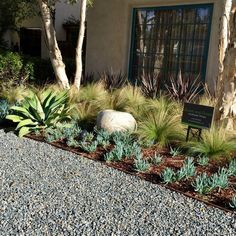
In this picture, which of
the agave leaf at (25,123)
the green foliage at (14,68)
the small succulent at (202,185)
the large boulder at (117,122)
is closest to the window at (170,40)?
the green foliage at (14,68)

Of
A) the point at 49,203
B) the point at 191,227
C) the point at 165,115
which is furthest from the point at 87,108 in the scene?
the point at 191,227

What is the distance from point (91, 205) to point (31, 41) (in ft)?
58.0

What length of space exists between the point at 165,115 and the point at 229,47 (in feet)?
5.06

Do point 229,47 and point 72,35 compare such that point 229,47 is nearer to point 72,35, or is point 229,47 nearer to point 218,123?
point 218,123

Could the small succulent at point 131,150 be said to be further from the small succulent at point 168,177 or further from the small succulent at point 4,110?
the small succulent at point 4,110

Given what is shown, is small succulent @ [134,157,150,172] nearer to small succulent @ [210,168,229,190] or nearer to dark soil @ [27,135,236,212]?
dark soil @ [27,135,236,212]

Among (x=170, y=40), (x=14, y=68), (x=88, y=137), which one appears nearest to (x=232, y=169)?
(x=88, y=137)

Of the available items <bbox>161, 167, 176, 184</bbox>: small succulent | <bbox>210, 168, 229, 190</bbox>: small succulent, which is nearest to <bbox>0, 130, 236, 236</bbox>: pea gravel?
<bbox>161, 167, 176, 184</bbox>: small succulent

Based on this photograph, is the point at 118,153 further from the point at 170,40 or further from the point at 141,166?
the point at 170,40

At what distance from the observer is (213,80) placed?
30.2 ft

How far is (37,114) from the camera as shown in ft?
21.6

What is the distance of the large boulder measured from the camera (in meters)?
6.25

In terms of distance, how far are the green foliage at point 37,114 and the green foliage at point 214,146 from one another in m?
2.81

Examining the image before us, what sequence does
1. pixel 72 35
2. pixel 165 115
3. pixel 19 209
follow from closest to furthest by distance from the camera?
pixel 19 209
pixel 165 115
pixel 72 35
